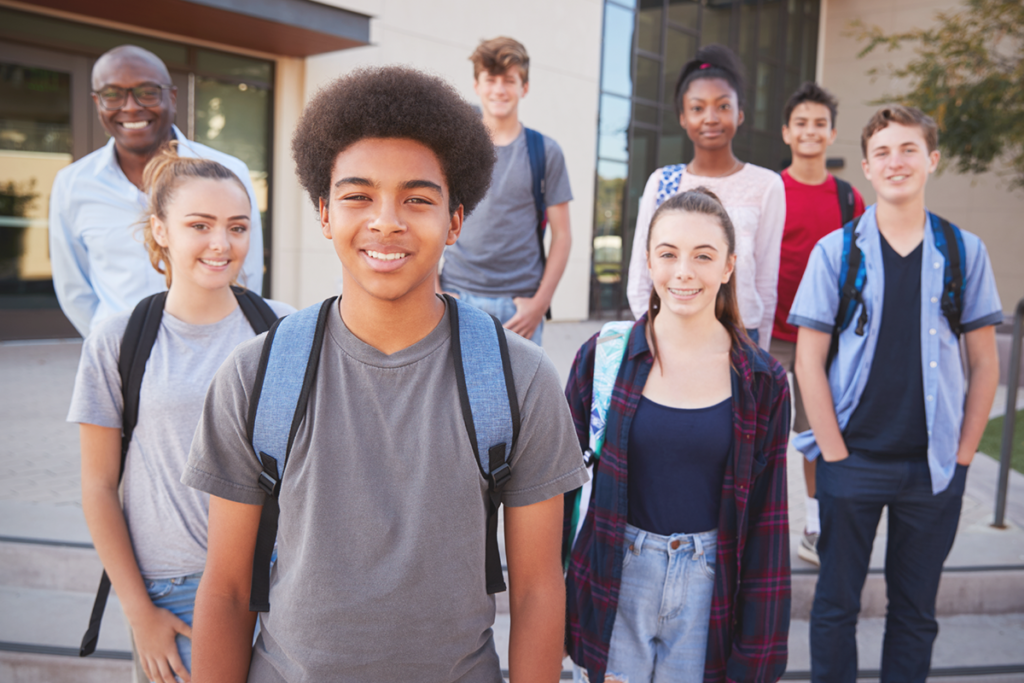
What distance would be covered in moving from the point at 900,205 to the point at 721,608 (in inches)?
63.5

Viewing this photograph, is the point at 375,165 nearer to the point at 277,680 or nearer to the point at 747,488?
the point at 277,680

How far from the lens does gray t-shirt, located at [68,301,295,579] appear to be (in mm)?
1959

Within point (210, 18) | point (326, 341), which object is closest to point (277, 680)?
point (326, 341)

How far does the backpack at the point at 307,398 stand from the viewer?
140 centimetres

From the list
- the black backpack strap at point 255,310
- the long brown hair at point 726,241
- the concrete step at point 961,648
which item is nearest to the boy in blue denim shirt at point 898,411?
the long brown hair at point 726,241

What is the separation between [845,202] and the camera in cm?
402

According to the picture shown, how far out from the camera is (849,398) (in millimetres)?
2764

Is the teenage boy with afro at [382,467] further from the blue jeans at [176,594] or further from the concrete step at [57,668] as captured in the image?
the concrete step at [57,668]

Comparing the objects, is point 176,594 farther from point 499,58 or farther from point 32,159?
point 32,159

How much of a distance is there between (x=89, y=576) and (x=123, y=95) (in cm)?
220

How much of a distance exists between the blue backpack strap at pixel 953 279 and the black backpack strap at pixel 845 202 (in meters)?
1.29

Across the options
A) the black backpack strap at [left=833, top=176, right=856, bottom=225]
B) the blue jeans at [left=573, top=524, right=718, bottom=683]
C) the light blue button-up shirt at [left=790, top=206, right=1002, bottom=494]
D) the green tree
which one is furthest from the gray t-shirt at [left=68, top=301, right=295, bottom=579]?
the green tree

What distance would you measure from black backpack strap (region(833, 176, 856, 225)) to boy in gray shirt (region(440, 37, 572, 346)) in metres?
1.48

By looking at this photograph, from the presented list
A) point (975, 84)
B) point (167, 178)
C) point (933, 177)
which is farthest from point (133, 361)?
point (933, 177)
